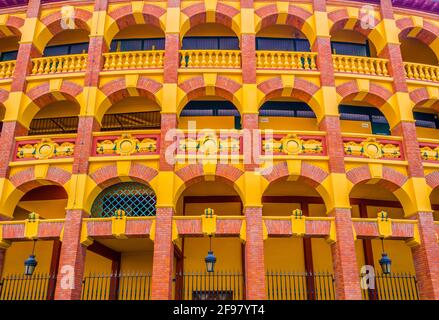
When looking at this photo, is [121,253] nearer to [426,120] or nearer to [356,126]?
[356,126]

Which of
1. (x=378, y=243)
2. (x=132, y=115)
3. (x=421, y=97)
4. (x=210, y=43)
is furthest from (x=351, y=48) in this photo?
(x=132, y=115)

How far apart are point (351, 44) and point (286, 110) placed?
4.54m

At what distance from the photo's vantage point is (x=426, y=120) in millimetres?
16734

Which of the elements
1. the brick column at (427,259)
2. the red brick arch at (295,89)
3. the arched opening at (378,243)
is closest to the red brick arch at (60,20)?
the red brick arch at (295,89)

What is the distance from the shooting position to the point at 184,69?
14.0m

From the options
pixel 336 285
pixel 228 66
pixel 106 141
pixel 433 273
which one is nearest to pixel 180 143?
pixel 106 141

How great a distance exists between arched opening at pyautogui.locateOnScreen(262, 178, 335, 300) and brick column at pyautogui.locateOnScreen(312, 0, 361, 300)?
1939 mm

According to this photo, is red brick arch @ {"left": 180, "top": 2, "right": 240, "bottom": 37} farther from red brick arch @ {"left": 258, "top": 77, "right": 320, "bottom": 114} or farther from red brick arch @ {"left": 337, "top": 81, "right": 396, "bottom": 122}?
red brick arch @ {"left": 337, "top": 81, "right": 396, "bottom": 122}

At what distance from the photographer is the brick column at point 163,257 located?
11.3 m

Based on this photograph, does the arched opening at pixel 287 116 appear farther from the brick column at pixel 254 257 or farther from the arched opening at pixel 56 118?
the arched opening at pixel 56 118

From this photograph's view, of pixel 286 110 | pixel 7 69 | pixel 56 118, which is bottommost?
pixel 56 118

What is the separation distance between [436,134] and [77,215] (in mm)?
15076

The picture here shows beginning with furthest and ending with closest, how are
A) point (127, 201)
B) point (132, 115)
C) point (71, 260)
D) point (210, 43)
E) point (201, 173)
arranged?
point (210, 43)
point (132, 115)
point (127, 201)
point (201, 173)
point (71, 260)

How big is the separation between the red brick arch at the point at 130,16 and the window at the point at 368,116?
844cm
